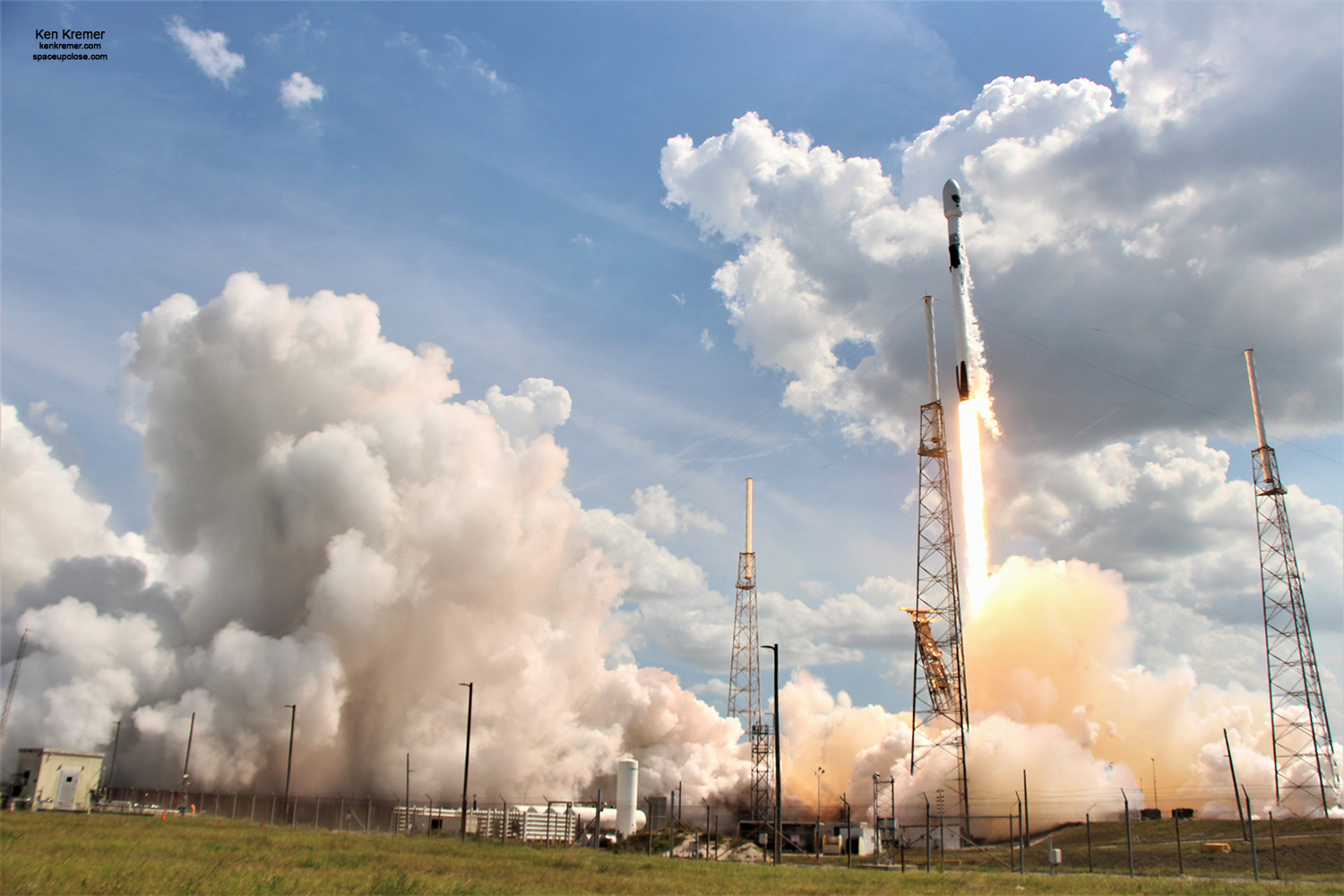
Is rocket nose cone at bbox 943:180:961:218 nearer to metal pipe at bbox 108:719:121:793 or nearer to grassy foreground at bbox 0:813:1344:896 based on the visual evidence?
grassy foreground at bbox 0:813:1344:896

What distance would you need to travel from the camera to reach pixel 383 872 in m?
34.8

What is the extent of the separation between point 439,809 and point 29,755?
3410 cm

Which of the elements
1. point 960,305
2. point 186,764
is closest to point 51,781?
point 186,764

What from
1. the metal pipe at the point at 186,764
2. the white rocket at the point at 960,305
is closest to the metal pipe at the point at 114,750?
the metal pipe at the point at 186,764

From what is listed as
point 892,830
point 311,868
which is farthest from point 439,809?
point 311,868

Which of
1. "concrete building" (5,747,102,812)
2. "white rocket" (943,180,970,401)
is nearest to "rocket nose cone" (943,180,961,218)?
"white rocket" (943,180,970,401)

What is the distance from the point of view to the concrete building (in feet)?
258

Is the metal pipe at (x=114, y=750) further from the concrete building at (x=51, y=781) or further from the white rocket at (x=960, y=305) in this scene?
the white rocket at (x=960, y=305)

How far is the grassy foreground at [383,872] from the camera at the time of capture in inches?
1088

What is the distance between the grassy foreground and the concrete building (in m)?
30.4

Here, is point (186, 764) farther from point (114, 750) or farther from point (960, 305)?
point (960, 305)

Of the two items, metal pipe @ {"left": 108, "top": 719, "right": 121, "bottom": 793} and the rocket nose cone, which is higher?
the rocket nose cone

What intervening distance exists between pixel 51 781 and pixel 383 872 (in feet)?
205

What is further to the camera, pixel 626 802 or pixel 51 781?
pixel 51 781
